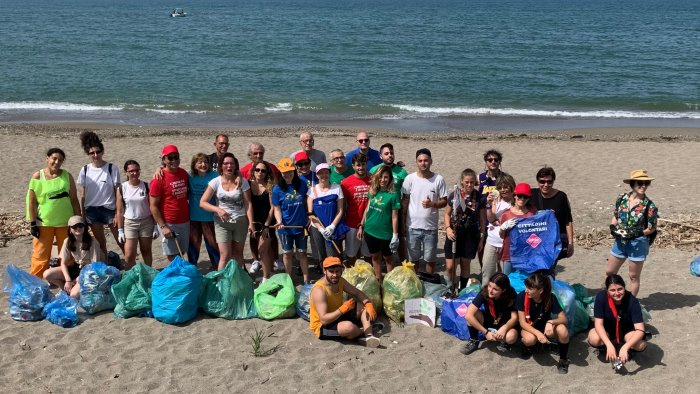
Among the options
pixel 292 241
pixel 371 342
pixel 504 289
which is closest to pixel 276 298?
pixel 292 241

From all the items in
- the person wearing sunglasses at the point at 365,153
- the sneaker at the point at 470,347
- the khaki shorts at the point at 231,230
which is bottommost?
the sneaker at the point at 470,347

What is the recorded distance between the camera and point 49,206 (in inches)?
324

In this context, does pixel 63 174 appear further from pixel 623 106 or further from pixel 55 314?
pixel 623 106

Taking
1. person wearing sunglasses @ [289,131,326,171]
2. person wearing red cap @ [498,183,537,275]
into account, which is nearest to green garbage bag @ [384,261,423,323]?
person wearing red cap @ [498,183,537,275]

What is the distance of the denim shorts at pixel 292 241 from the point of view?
832 cm

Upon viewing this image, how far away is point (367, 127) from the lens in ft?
78.0

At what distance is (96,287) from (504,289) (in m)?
4.16

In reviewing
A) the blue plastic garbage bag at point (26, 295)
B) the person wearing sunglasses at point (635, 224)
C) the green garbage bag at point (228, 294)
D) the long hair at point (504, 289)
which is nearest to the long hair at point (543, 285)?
the long hair at point (504, 289)

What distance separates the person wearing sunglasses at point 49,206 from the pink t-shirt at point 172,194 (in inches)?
38.5

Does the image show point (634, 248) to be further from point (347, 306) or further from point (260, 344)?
point (260, 344)

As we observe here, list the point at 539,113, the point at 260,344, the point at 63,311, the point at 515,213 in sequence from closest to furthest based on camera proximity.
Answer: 1. the point at 260,344
2. the point at 515,213
3. the point at 63,311
4. the point at 539,113

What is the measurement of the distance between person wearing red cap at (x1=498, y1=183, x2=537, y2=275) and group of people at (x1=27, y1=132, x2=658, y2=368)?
111mm

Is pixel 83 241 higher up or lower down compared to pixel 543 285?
higher up

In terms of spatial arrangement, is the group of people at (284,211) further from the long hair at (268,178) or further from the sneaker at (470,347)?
the sneaker at (470,347)
